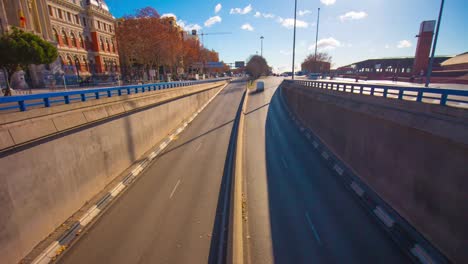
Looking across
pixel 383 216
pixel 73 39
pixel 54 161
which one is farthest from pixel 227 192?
pixel 73 39

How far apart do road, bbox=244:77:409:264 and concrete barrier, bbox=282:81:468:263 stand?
160 centimetres

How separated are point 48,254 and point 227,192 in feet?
27.0

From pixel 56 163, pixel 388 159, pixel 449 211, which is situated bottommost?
pixel 449 211

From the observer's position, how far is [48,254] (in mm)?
7672

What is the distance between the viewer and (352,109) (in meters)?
14.9

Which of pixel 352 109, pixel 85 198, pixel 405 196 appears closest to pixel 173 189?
pixel 85 198

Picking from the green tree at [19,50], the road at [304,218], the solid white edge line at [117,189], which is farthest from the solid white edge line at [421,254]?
the green tree at [19,50]

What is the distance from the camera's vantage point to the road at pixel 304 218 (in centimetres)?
850

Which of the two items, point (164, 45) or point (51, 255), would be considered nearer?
point (51, 255)

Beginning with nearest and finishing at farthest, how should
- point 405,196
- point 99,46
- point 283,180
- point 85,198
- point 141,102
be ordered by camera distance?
point 405,196
point 85,198
point 283,180
point 141,102
point 99,46

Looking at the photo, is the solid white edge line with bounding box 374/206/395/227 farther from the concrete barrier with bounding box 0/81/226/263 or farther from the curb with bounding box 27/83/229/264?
the concrete barrier with bounding box 0/81/226/263

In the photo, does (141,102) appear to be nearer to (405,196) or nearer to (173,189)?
(173,189)

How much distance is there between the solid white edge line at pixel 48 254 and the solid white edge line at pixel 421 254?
13748 millimetres

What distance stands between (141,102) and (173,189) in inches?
317
